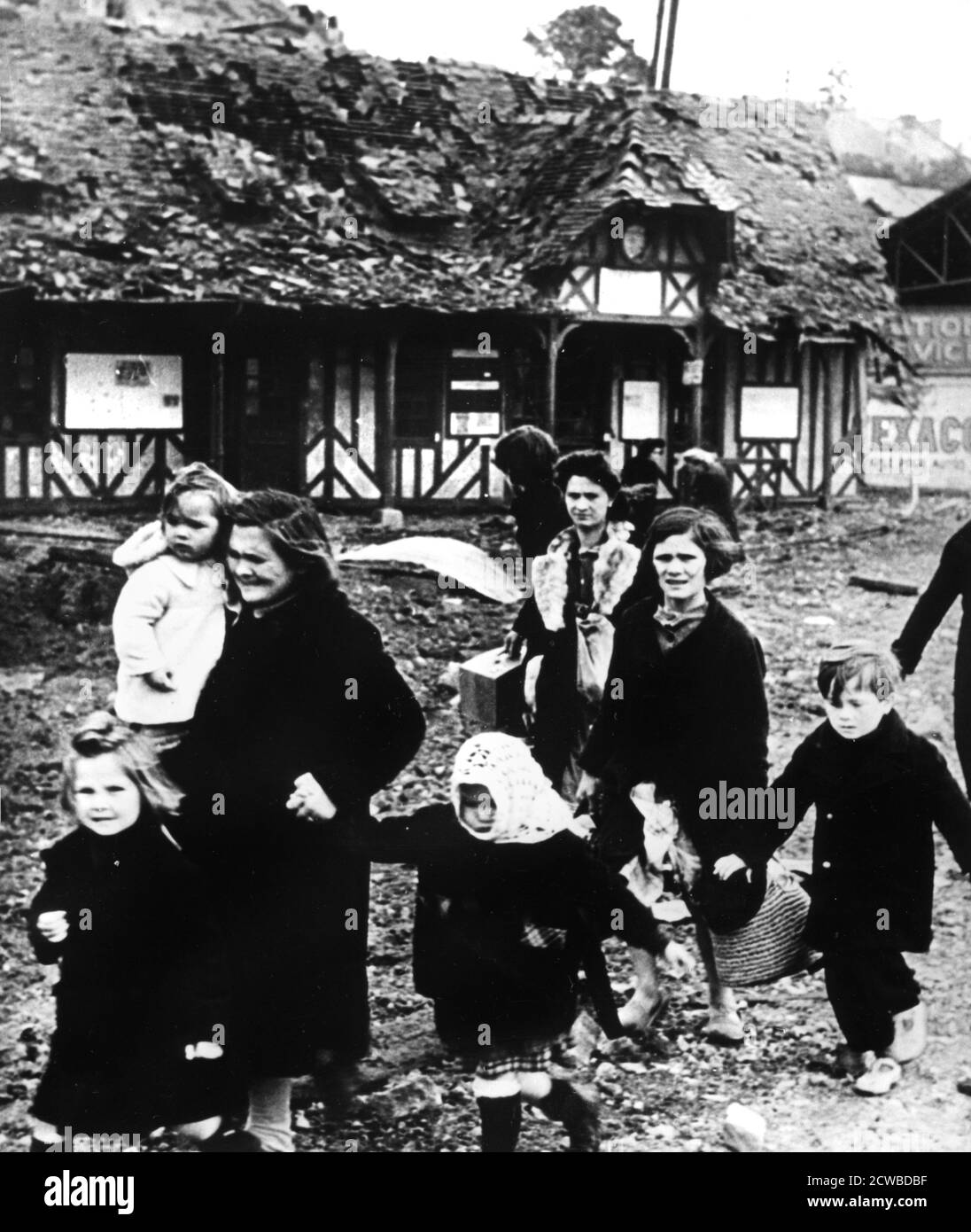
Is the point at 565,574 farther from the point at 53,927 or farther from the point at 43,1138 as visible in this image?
the point at 43,1138

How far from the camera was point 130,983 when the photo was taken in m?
4.93

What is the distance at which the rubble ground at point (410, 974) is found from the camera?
5035mm

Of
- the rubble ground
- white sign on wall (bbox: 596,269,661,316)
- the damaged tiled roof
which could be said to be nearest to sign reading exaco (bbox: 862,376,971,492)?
the damaged tiled roof

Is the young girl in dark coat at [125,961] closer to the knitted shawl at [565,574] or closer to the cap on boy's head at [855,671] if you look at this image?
the knitted shawl at [565,574]

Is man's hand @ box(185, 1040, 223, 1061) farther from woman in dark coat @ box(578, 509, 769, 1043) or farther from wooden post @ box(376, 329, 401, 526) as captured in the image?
wooden post @ box(376, 329, 401, 526)

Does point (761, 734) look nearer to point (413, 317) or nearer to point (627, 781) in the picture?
point (627, 781)

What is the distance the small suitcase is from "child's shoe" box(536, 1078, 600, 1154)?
1.29 m

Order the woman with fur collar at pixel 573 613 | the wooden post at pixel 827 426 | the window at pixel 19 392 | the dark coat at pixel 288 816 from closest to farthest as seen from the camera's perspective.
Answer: the dark coat at pixel 288 816
the window at pixel 19 392
the woman with fur collar at pixel 573 613
the wooden post at pixel 827 426

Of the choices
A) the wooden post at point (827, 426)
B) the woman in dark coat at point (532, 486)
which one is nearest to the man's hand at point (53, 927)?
the woman in dark coat at point (532, 486)

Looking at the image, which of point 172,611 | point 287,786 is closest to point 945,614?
point 287,786

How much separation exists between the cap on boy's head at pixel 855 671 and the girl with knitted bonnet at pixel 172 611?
86.9 inches

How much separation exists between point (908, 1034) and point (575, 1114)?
127cm
